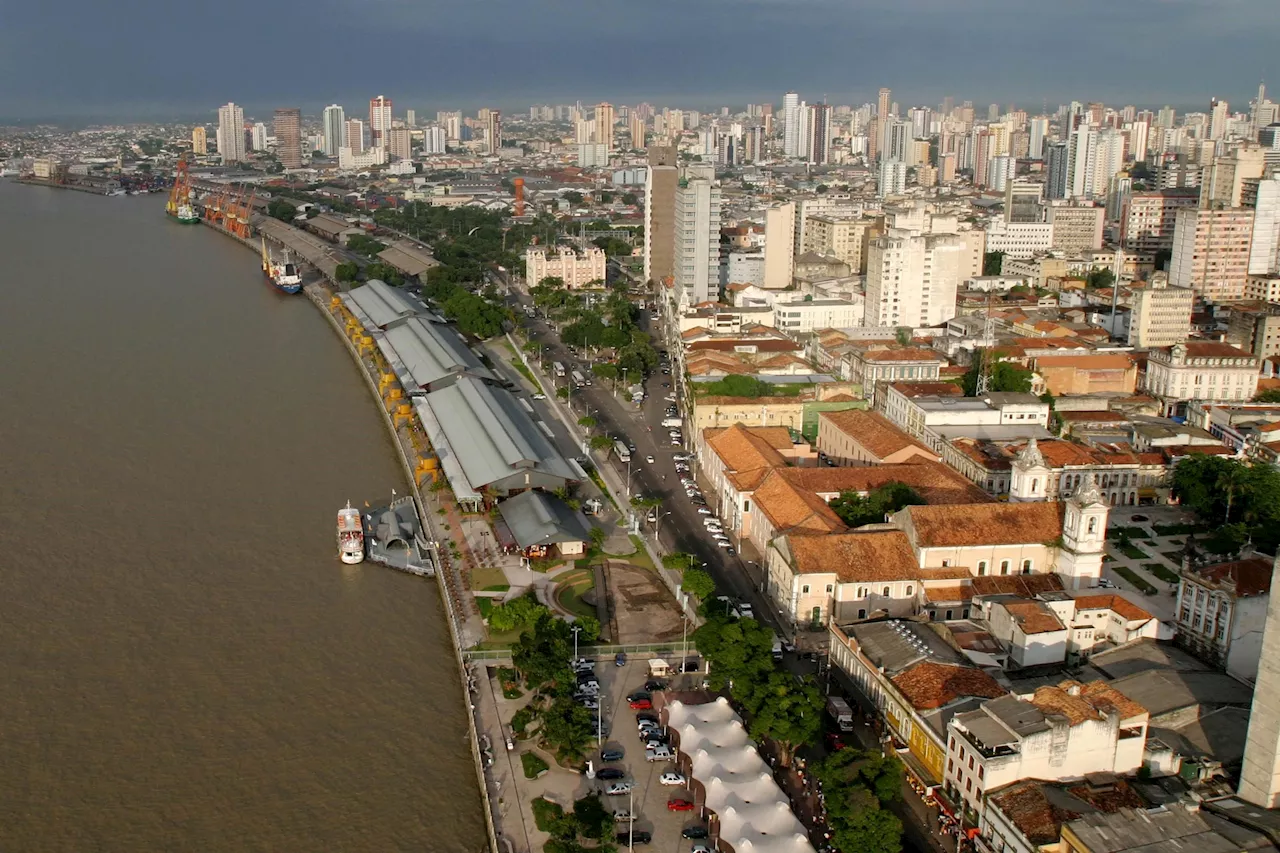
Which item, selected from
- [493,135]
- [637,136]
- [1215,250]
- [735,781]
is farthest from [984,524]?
[493,135]

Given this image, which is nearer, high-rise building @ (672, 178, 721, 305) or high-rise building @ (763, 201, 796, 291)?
high-rise building @ (672, 178, 721, 305)

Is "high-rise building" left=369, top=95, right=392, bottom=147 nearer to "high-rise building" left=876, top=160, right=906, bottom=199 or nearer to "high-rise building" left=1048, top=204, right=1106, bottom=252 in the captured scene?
"high-rise building" left=876, top=160, right=906, bottom=199

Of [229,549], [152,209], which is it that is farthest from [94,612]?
[152,209]

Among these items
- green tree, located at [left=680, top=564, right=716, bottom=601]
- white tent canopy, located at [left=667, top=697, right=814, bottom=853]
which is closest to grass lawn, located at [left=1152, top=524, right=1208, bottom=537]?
green tree, located at [left=680, top=564, right=716, bottom=601]

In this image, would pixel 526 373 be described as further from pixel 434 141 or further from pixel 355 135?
pixel 434 141

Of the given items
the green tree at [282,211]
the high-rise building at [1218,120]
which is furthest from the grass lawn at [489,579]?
the high-rise building at [1218,120]

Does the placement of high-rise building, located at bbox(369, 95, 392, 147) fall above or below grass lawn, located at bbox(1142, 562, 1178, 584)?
above

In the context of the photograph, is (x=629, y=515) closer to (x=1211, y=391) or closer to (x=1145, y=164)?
(x=1211, y=391)
